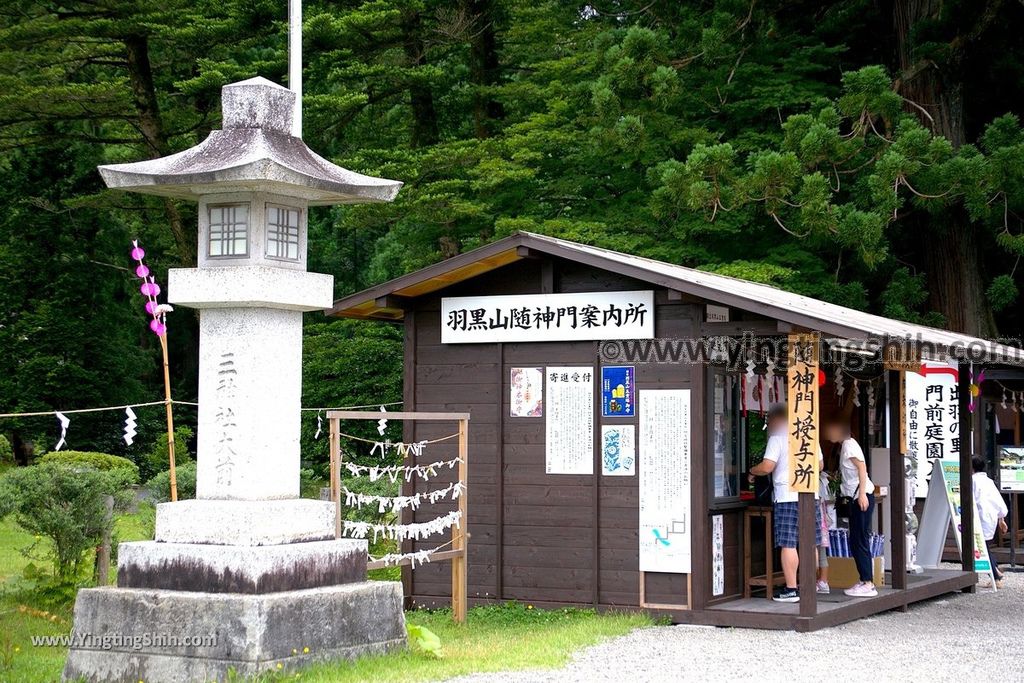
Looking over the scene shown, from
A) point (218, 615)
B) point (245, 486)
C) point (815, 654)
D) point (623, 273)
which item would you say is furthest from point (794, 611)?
point (218, 615)

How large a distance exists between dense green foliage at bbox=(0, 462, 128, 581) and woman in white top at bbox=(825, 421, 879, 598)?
7.82m

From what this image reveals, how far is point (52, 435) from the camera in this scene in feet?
102

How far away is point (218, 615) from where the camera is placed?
27.9 ft

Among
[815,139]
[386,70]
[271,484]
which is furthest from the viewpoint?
[386,70]

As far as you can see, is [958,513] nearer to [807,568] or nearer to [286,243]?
[807,568]

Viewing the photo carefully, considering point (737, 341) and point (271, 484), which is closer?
point (271, 484)

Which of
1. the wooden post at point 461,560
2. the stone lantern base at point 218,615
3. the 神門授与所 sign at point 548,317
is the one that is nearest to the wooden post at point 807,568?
the 神門授与所 sign at point 548,317

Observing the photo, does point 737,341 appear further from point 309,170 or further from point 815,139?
point 815,139

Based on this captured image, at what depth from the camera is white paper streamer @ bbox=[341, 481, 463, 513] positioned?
1079cm

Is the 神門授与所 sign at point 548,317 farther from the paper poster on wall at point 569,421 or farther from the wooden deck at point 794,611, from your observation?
the wooden deck at point 794,611

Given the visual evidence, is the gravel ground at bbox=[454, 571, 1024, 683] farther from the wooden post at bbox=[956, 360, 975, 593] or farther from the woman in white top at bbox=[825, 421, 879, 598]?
the wooden post at bbox=[956, 360, 975, 593]

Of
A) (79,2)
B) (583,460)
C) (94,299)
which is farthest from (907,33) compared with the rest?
(94,299)

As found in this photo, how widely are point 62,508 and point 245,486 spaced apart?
193 inches

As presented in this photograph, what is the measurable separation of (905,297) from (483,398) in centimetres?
1042
